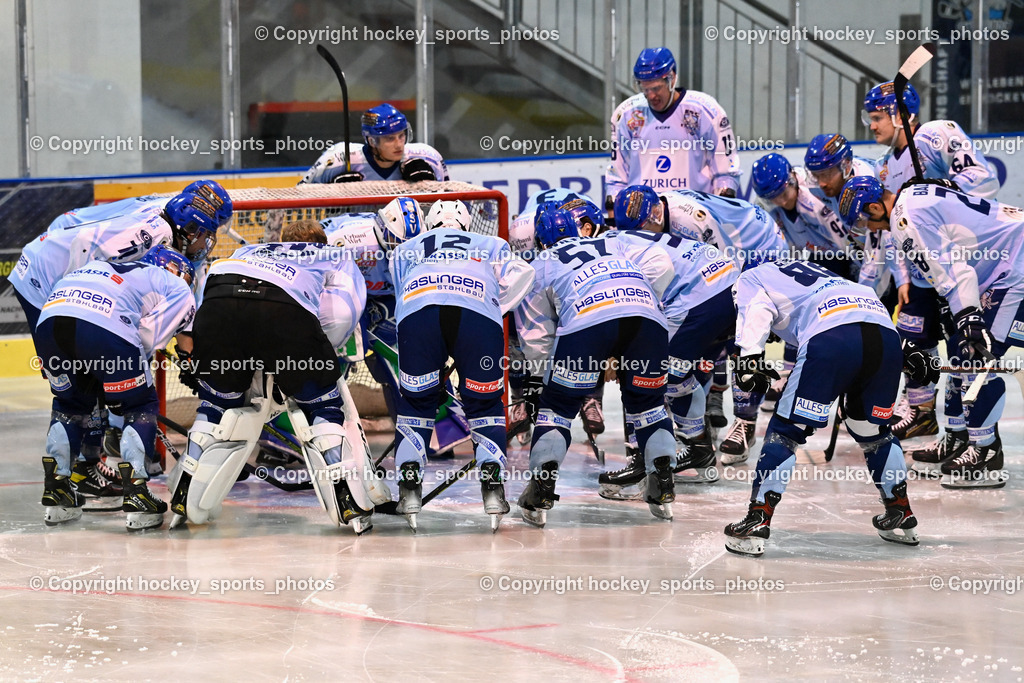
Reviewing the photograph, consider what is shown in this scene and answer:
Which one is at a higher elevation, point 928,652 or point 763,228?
point 763,228

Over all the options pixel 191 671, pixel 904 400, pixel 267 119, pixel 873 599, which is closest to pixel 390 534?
pixel 191 671

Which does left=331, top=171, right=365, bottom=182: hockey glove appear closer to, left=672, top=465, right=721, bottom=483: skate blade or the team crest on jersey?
the team crest on jersey

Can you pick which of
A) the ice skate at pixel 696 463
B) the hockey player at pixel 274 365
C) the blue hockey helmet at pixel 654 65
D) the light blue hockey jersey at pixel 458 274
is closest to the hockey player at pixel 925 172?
the blue hockey helmet at pixel 654 65

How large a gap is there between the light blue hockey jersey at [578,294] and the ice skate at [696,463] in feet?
2.98

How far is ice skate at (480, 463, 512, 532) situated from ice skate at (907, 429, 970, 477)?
6.89 feet

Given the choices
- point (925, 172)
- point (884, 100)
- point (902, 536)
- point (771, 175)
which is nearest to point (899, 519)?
point (902, 536)

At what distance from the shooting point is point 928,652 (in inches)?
123

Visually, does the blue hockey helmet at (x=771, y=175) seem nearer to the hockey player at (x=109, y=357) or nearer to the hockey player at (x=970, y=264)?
the hockey player at (x=970, y=264)

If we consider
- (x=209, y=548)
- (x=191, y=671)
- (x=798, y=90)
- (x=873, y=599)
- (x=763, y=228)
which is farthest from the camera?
(x=798, y=90)

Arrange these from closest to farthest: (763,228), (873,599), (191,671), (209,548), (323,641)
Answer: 1. (191,671)
2. (323,641)
3. (873,599)
4. (209,548)
5. (763,228)

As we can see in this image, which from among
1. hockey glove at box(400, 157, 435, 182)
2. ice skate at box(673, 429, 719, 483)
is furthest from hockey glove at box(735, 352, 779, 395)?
hockey glove at box(400, 157, 435, 182)

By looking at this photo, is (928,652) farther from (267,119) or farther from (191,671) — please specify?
(267,119)

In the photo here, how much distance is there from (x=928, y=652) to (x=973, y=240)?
2404 mm

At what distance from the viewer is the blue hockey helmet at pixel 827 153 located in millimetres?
5902
